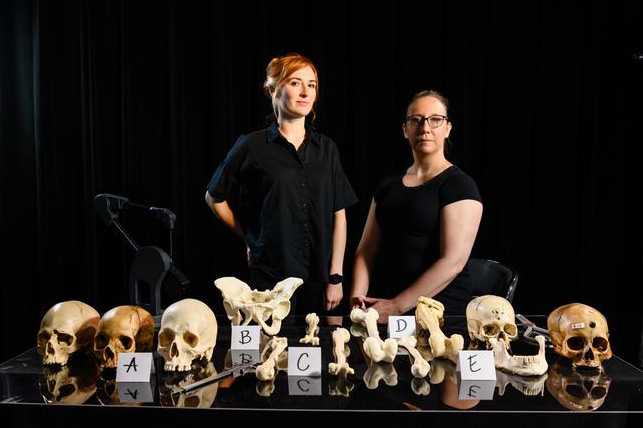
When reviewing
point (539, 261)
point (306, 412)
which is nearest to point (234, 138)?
point (539, 261)

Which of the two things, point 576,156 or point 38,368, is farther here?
point 576,156

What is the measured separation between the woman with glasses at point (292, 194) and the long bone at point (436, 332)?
0.98 metres

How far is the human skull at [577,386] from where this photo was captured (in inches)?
51.5

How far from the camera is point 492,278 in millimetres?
2717

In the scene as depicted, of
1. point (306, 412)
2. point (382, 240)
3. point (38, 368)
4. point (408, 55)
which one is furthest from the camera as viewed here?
point (408, 55)

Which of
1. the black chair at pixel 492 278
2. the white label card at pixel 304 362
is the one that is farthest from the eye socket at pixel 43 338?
the black chair at pixel 492 278

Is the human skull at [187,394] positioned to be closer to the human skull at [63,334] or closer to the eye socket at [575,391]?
the human skull at [63,334]

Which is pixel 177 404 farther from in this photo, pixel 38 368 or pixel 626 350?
pixel 626 350

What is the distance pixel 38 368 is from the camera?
Answer: 1.57 metres

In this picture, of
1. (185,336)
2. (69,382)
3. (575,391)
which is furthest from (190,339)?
(575,391)

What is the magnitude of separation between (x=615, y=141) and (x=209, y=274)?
244 cm

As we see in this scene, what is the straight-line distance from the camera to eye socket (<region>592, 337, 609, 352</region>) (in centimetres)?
156

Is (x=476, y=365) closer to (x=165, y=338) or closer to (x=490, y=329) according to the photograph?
(x=490, y=329)

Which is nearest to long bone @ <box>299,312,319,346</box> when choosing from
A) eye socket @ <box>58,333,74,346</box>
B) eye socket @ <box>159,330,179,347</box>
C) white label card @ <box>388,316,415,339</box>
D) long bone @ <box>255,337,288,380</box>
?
long bone @ <box>255,337,288,380</box>
